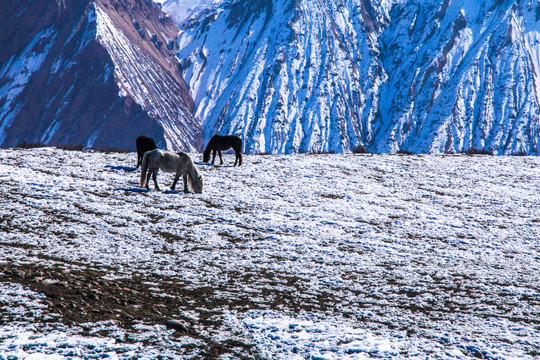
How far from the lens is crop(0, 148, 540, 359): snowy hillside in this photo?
9.46m

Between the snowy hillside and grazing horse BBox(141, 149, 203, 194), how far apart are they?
0.67 meters

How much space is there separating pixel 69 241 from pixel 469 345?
10.5m

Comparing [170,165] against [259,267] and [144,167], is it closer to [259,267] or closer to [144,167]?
[144,167]

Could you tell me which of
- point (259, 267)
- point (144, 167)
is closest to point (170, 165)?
point (144, 167)

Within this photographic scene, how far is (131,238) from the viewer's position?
50.5 ft

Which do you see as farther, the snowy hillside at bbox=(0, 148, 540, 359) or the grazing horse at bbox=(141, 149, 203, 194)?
the grazing horse at bbox=(141, 149, 203, 194)

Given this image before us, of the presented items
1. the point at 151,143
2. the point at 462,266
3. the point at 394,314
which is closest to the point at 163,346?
the point at 394,314

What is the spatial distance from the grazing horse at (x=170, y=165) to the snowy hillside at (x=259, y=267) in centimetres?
67

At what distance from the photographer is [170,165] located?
21.1 m

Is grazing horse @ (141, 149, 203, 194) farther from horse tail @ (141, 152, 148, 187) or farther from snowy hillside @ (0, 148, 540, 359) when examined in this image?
snowy hillside @ (0, 148, 540, 359)

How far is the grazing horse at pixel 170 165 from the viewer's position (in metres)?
20.9

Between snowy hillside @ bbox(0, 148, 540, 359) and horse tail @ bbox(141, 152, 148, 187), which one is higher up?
horse tail @ bbox(141, 152, 148, 187)

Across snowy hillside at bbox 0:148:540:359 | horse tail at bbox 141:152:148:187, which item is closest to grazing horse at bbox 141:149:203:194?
horse tail at bbox 141:152:148:187

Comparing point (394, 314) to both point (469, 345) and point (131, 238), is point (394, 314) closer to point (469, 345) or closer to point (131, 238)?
point (469, 345)
